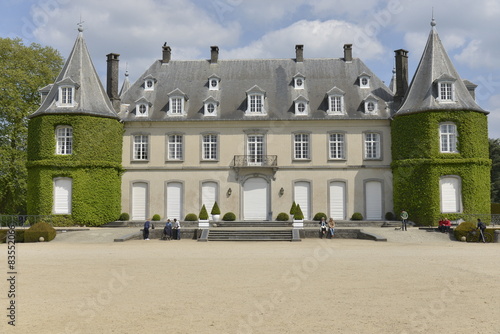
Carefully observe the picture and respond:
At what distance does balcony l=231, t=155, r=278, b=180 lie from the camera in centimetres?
3256

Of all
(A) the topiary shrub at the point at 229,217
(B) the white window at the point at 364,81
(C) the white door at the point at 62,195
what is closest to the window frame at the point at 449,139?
(B) the white window at the point at 364,81

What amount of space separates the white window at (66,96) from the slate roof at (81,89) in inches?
9.5

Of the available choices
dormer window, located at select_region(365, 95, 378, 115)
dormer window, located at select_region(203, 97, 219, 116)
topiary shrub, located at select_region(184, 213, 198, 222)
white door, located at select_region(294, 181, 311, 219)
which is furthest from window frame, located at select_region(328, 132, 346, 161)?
topiary shrub, located at select_region(184, 213, 198, 222)

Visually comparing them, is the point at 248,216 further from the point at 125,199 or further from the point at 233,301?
the point at 233,301

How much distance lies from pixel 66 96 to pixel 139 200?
778 cm

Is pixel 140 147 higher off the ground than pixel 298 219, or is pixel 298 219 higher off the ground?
pixel 140 147

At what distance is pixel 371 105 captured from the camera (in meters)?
33.3

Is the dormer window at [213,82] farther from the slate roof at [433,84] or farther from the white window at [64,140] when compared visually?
the slate roof at [433,84]

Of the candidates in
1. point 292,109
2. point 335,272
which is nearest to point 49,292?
point 335,272

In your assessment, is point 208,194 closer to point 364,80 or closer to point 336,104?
point 336,104

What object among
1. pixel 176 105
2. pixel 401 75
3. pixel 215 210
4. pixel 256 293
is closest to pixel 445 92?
pixel 401 75

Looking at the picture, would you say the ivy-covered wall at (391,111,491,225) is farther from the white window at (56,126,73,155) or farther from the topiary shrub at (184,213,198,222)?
the white window at (56,126,73,155)

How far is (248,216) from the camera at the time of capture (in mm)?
32844

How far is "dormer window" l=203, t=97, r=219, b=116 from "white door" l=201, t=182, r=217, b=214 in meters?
4.50
